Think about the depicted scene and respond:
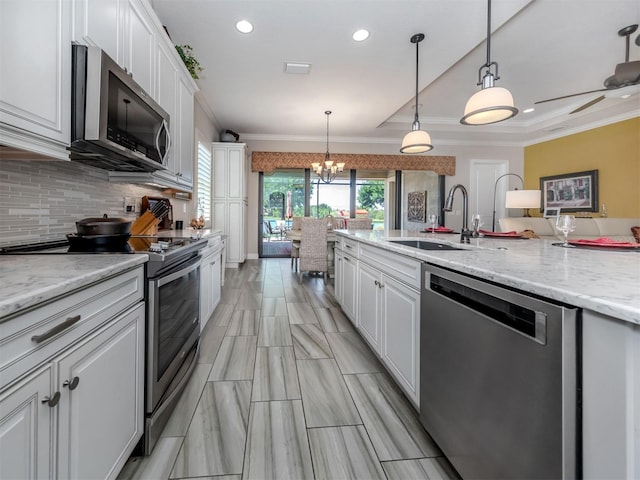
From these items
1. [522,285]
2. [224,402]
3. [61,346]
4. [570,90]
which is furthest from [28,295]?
[570,90]

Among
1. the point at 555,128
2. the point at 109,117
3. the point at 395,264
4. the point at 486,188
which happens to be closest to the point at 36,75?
the point at 109,117

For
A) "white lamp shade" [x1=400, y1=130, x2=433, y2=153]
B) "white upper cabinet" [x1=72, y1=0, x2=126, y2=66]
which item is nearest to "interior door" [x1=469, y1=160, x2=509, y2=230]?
"white lamp shade" [x1=400, y1=130, x2=433, y2=153]

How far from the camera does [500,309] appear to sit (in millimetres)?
896

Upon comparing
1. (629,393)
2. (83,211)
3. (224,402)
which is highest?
(83,211)

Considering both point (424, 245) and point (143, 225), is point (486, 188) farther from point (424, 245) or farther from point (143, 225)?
point (143, 225)

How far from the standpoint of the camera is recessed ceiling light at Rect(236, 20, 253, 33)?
2.83 metres

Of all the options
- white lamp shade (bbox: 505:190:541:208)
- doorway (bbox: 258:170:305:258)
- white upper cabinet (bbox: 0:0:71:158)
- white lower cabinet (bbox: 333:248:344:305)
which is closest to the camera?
white upper cabinet (bbox: 0:0:71:158)

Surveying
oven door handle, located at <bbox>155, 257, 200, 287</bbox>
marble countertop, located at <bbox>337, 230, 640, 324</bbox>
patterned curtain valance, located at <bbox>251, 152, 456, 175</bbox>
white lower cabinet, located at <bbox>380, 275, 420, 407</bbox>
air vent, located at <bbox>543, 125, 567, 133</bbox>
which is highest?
air vent, located at <bbox>543, 125, 567, 133</bbox>

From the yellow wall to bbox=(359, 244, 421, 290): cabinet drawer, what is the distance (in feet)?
18.8

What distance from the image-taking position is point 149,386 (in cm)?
128

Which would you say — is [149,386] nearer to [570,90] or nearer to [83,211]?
[83,211]

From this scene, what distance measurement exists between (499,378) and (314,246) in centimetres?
379

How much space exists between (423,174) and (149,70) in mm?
6461

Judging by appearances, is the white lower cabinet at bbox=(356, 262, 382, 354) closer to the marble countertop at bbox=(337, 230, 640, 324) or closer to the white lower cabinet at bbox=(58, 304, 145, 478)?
the marble countertop at bbox=(337, 230, 640, 324)
